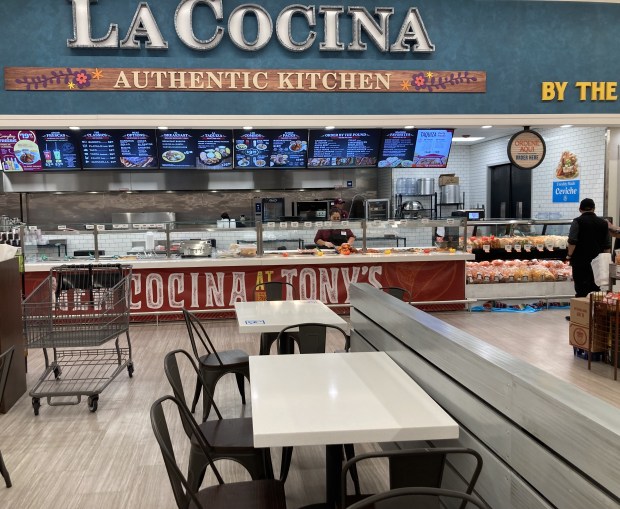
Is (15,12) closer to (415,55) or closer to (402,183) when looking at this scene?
(415,55)

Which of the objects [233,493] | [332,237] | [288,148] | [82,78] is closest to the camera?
[233,493]

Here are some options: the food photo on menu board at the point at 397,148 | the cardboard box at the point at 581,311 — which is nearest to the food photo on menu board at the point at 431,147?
the food photo on menu board at the point at 397,148

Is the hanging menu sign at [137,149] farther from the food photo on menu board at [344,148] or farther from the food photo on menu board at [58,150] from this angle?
the food photo on menu board at [344,148]

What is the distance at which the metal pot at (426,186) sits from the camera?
10375mm

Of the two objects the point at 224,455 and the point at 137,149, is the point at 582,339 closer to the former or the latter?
the point at 224,455

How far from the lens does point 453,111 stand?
25.4 feet

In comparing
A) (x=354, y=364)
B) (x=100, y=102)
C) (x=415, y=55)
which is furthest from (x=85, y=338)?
(x=415, y=55)

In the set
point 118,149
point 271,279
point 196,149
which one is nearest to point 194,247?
point 271,279

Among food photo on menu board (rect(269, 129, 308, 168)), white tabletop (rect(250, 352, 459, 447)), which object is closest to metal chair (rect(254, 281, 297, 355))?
white tabletop (rect(250, 352, 459, 447))

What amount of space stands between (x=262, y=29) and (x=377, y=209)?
11.5ft

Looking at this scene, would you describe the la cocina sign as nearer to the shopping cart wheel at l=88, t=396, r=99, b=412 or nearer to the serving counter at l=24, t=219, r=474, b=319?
the serving counter at l=24, t=219, r=474, b=319

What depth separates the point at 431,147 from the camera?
8766 mm

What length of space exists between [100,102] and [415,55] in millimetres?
4021

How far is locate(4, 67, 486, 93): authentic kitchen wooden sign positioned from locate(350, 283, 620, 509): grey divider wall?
5279mm
